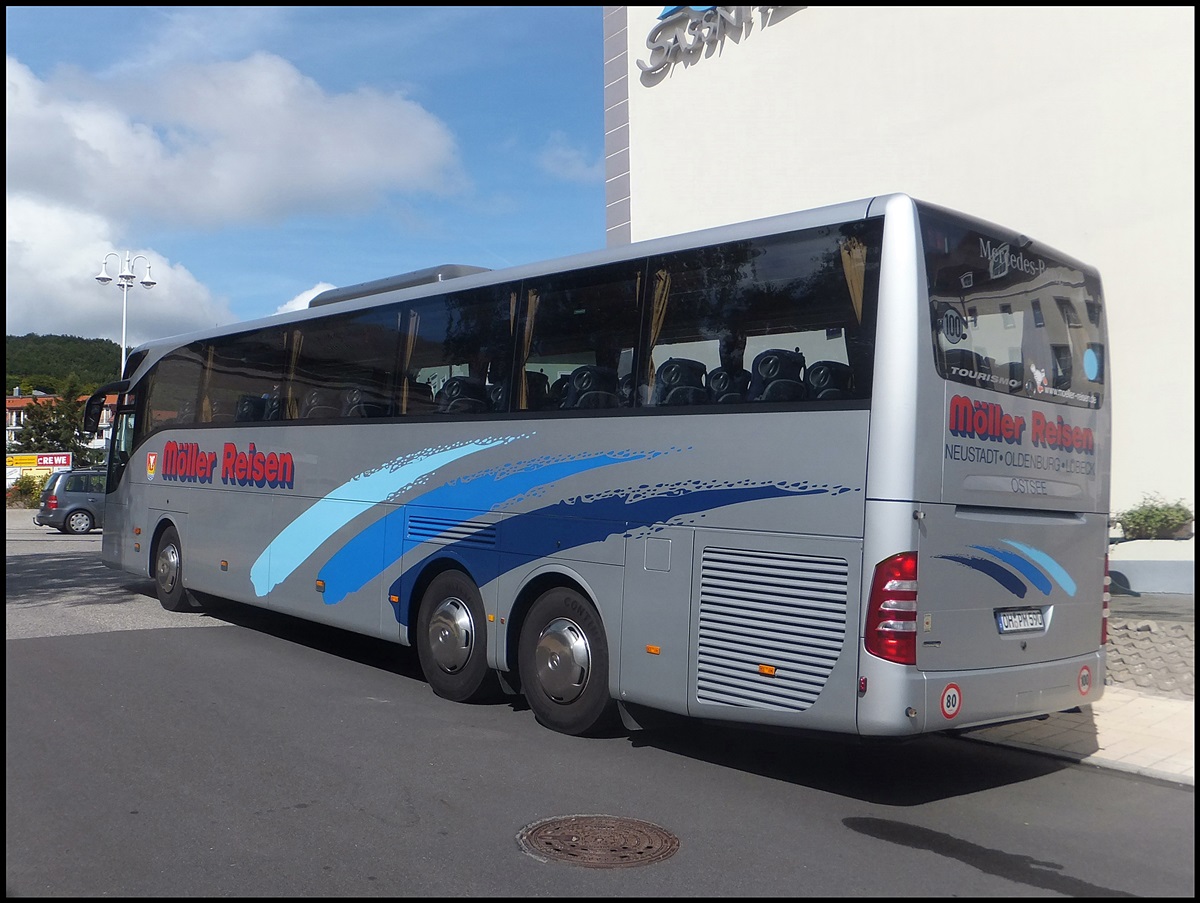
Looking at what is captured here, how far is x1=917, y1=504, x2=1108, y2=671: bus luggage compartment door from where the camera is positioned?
6.01 meters

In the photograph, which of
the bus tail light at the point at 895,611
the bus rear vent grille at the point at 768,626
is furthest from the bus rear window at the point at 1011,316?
the bus rear vent grille at the point at 768,626

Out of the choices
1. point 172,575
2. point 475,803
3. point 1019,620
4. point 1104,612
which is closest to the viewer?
point 475,803

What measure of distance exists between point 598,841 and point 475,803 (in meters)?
0.90

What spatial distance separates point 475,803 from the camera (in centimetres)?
600

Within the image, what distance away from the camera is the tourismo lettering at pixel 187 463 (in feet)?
41.7

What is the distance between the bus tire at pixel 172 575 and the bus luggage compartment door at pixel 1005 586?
32.9 ft

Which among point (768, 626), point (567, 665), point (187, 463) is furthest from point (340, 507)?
point (768, 626)

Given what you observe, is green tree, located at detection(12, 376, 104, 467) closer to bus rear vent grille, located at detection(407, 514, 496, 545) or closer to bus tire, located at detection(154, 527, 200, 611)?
bus tire, located at detection(154, 527, 200, 611)

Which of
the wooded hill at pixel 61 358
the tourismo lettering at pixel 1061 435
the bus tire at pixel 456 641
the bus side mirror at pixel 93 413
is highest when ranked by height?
the wooded hill at pixel 61 358

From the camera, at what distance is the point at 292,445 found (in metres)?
11.1

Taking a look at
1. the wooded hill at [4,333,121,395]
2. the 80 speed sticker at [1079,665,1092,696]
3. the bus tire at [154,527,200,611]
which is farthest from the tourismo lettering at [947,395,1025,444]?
the wooded hill at [4,333,121,395]

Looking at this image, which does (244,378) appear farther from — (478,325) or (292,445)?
(478,325)

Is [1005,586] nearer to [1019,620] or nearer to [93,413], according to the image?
[1019,620]

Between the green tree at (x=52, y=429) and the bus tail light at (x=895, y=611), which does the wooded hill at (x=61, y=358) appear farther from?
the bus tail light at (x=895, y=611)
